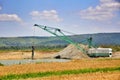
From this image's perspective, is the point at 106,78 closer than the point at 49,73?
Yes

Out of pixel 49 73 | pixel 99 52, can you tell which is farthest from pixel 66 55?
pixel 49 73

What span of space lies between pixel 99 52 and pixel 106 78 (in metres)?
53.6

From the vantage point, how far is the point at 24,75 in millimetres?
32156

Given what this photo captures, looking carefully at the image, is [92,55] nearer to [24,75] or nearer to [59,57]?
[59,57]

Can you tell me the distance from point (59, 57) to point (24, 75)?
4651 cm

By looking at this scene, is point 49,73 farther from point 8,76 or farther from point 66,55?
point 66,55

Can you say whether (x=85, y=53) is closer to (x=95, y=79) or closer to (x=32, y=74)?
(x=32, y=74)

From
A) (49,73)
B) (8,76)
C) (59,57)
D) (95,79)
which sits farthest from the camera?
(59,57)

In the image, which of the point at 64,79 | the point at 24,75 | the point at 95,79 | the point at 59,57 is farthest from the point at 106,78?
the point at 59,57

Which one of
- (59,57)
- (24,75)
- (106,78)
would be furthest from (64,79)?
(59,57)

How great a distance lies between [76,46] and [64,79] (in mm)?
56775

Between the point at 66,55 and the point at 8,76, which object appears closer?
the point at 8,76

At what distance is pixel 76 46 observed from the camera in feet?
272

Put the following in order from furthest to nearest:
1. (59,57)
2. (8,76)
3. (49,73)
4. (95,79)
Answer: (59,57), (49,73), (8,76), (95,79)
